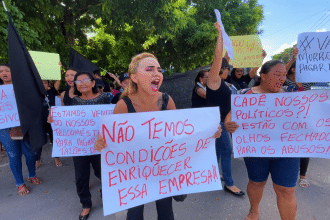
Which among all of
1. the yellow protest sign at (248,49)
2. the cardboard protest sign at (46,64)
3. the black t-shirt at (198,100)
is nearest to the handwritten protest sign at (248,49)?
the yellow protest sign at (248,49)

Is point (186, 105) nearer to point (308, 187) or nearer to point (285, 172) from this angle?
point (308, 187)

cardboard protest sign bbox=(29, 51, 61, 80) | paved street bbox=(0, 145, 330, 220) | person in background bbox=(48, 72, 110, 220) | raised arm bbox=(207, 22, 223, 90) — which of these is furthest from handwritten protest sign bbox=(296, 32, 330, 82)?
cardboard protest sign bbox=(29, 51, 61, 80)

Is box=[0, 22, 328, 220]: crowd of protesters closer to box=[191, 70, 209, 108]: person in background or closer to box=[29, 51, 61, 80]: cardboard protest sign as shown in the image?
box=[191, 70, 209, 108]: person in background

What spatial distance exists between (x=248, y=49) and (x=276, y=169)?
2244mm

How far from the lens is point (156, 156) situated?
1.60 metres

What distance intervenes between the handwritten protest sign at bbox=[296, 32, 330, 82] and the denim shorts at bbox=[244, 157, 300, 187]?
31.4 inches

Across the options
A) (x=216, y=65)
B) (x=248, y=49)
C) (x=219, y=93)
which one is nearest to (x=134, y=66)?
(x=216, y=65)

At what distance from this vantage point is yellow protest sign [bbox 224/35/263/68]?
3.33m

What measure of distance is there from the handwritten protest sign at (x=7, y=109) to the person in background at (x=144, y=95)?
7.17 feet

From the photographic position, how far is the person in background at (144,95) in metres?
1.54

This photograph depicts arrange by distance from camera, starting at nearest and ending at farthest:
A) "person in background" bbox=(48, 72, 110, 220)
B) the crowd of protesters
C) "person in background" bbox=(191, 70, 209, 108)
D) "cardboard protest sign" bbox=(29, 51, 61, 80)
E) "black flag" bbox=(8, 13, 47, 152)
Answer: the crowd of protesters, "black flag" bbox=(8, 13, 47, 152), "person in background" bbox=(48, 72, 110, 220), "person in background" bbox=(191, 70, 209, 108), "cardboard protest sign" bbox=(29, 51, 61, 80)

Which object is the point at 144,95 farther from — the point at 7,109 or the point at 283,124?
the point at 7,109

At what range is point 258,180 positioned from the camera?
201 centimetres

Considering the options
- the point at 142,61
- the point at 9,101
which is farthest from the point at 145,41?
the point at 142,61
